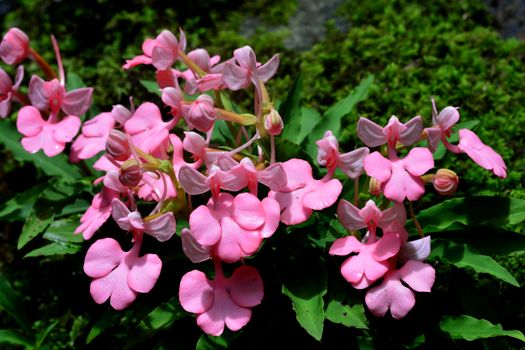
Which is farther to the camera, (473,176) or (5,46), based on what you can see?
(473,176)

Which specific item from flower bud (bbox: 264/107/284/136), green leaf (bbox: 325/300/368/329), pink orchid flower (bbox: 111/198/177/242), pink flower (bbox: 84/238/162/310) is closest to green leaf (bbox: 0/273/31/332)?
A: pink flower (bbox: 84/238/162/310)

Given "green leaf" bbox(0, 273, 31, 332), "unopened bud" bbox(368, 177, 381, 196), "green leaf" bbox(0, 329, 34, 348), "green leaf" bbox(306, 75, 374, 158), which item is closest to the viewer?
"unopened bud" bbox(368, 177, 381, 196)

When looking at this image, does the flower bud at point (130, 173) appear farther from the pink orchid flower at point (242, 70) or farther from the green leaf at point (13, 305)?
the green leaf at point (13, 305)

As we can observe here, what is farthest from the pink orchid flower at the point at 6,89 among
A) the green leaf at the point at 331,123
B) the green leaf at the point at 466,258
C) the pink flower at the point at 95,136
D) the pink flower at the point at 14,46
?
the green leaf at the point at 466,258

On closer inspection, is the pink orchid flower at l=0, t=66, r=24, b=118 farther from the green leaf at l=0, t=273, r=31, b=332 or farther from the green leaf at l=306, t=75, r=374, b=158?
the green leaf at l=306, t=75, r=374, b=158

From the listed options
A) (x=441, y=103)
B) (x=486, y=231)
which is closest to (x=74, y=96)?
(x=486, y=231)

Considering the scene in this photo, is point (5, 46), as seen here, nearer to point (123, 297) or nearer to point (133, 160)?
point (133, 160)

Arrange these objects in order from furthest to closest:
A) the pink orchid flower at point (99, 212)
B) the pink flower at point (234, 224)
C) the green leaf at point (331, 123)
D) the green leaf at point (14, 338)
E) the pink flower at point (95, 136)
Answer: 1. the green leaf at point (14, 338)
2. the green leaf at point (331, 123)
3. the pink flower at point (95, 136)
4. the pink orchid flower at point (99, 212)
5. the pink flower at point (234, 224)
